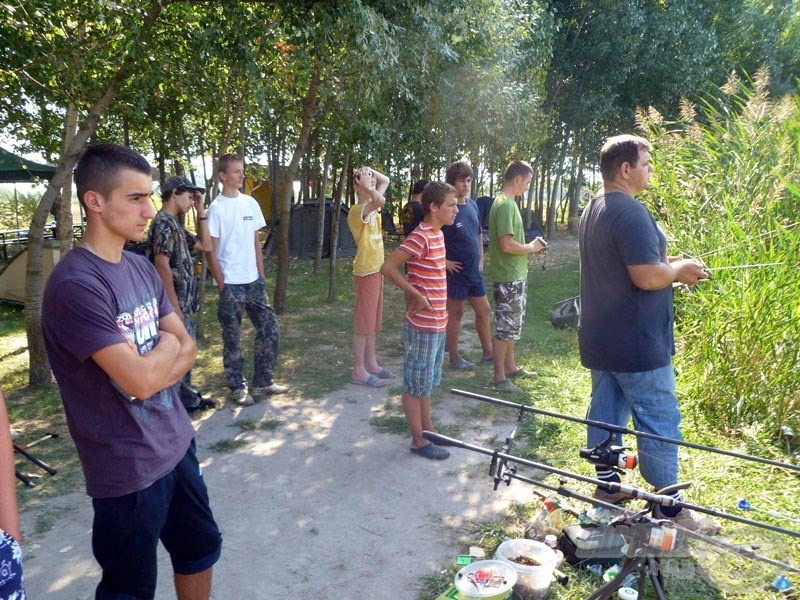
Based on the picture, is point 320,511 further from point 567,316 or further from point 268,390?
point 567,316

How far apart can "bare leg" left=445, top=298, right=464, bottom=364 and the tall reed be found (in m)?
1.84

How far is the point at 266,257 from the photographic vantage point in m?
14.9

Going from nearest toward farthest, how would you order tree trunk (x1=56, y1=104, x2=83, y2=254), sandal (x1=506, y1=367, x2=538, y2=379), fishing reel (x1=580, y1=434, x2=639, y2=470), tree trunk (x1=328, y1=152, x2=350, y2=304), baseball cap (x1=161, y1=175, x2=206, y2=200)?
fishing reel (x1=580, y1=434, x2=639, y2=470) < baseball cap (x1=161, y1=175, x2=206, y2=200) < sandal (x1=506, y1=367, x2=538, y2=379) < tree trunk (x1=56, y1=104, x2=83, y2=254) < tree trunk (x1=328, y1=152, x2=350, y2=304)

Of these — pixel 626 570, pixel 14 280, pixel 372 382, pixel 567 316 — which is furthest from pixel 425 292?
pixel 14 280

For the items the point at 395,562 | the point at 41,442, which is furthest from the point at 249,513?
the point at 41,442

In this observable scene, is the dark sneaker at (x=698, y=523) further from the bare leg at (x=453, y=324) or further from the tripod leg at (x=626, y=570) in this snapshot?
the bare leg at (x=453, y=324)

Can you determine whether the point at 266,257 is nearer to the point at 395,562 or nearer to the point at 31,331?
the point at 31,331

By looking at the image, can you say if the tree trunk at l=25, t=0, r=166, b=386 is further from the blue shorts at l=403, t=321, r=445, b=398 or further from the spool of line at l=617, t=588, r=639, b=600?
the spool of line at l=617, t=588, r=639, b=600

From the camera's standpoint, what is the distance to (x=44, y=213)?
5457 millimetres

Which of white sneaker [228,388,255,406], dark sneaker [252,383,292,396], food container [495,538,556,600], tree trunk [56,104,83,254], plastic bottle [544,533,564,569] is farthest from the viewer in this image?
tree trunk [56,104,83,254]

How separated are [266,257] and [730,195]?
11371mm

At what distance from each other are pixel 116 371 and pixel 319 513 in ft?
6.50

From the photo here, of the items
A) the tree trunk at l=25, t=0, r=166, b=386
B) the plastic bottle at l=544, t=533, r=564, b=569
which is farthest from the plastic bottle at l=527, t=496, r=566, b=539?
the tree trunk at l=25, t=0, r=166, b=386

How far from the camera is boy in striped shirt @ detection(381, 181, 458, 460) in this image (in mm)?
3941
